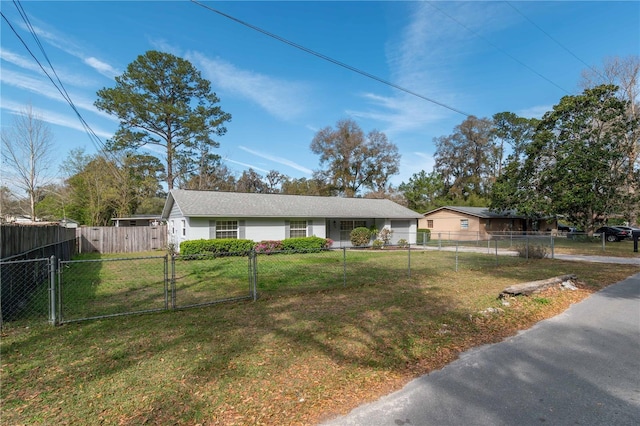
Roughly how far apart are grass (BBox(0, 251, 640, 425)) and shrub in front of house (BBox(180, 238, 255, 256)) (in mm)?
8951

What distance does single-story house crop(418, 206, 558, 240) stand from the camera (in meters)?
32.0

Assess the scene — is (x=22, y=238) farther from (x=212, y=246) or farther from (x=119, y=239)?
(x=119, y=239)

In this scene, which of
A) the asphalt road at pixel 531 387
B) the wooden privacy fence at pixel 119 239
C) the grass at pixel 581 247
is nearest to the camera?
the asphalt road at pixel 531 387

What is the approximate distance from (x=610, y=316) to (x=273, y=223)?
628 inches

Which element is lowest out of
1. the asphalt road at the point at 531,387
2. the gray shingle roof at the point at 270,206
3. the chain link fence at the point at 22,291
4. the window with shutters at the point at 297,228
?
the asphalt road at the point at 531,387

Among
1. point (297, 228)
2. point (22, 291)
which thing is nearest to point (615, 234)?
point (297, 228)

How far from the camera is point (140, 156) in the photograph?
95.0ft

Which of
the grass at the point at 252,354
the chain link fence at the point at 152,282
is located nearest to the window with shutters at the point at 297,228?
the chain link fence at the point at 152,282

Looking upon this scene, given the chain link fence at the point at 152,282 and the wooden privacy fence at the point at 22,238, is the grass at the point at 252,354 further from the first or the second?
the wooden privacy fence at the point at 22,238

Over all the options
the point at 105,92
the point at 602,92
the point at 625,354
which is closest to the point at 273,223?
the point at 625,354

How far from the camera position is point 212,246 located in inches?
645

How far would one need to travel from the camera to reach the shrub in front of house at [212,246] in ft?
52.5

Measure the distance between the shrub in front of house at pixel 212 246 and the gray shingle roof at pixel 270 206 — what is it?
1.45m

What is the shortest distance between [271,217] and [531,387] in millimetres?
16854
